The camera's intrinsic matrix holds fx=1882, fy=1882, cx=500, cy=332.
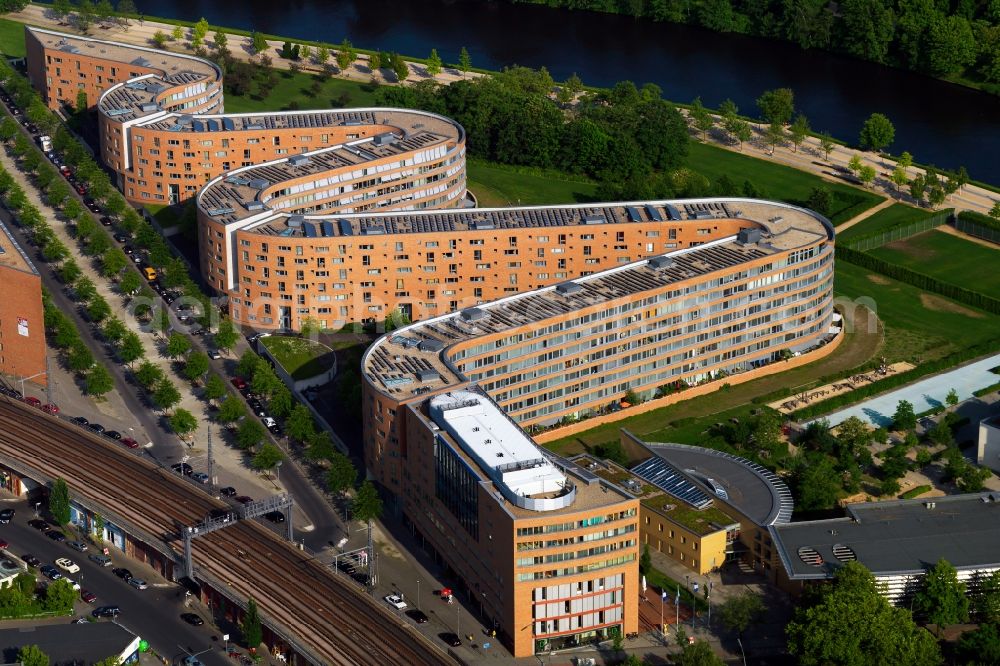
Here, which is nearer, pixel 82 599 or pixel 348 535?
pixel 82 599

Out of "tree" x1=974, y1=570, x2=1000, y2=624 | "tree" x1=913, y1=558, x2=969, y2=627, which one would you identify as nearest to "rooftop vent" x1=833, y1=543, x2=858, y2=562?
"tree" x1=913, y1=558, x2=969, y2=627

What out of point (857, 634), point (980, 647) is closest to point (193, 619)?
point (857, 634)

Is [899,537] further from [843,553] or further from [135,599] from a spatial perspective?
[135,599]

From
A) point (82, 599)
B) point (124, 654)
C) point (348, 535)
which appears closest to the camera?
point (124, 654)

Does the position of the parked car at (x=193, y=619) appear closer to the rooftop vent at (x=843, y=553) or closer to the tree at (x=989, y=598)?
the rooftop vent at (x=843, y=553)

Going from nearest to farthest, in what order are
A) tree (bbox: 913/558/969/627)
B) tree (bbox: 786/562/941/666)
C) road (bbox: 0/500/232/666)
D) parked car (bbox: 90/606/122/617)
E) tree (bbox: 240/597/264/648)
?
tree (bbox: 786/562/941/666), tree (bbox: 240/597/264/648), road (bbox: 0/500/232/666), tree (bbox: 913/558/969/627), parked car (bbox: 90/606/122/617)

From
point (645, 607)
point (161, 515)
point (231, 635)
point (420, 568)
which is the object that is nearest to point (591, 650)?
point (645, 607)

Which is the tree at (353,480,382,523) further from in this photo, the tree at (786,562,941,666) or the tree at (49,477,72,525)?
the tree at (786,562,941,666)

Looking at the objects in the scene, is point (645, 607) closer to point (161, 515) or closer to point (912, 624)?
point (912, 624)
